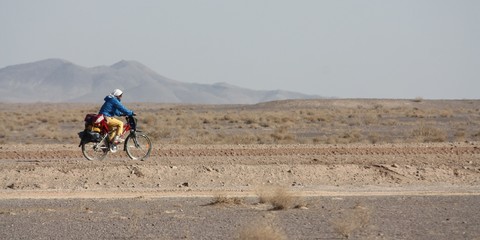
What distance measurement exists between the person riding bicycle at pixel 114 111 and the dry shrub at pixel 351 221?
29.9 ft

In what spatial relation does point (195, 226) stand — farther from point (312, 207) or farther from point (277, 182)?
point (277, 182)

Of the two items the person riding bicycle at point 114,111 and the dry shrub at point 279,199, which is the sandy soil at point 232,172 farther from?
the dry shrub at point 279,199

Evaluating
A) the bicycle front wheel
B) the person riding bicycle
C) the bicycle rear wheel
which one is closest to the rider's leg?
the person riding bicycle

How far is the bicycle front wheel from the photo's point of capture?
80.4 ft

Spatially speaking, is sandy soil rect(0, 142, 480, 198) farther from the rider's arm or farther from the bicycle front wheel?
the rider's arm

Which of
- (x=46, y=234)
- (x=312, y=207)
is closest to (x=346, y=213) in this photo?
(x=312, y=207)

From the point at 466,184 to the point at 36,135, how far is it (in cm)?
2794

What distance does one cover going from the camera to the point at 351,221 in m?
13.5

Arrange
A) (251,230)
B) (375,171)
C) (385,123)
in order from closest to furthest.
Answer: (251,230) → (375,171) → (385,123)

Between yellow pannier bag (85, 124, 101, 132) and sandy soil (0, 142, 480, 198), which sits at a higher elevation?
yellow pannier bag (85, 124, 101, 132)


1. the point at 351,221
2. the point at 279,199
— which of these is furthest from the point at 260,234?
the point at 279,199

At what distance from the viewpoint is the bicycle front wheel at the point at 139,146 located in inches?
965

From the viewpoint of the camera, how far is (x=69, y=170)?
22.5m

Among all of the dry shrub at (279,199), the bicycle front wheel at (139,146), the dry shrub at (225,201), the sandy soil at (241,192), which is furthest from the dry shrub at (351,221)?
the bicycle front wheel at (139,146)
